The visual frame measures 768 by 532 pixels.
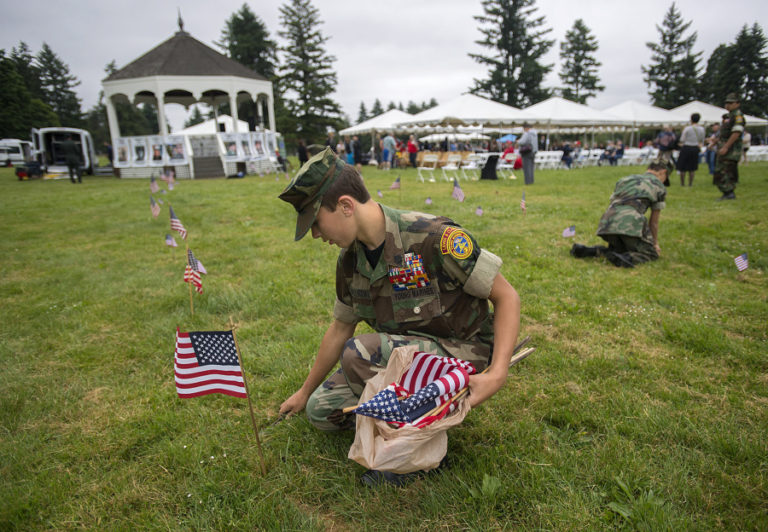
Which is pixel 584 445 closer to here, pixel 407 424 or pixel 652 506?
pixel 652 506

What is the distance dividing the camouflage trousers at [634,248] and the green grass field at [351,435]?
222mm

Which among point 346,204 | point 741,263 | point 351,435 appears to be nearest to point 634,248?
point 741,263

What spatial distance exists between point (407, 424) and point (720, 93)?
2847 inches

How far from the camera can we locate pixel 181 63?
898 inches

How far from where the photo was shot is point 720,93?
5450 centimetres

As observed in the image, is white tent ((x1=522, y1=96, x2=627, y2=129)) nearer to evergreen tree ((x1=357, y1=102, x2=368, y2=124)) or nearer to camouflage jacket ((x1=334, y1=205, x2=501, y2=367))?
camouflage jacket ((x1=334, y1=205, x2=501, y2=367))

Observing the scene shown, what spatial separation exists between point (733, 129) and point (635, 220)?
251 inches

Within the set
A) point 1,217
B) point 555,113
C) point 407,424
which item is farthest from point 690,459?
point 555,113

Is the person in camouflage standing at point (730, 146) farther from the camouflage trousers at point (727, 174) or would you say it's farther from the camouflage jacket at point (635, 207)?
the camouflage jacket at point (635, 207)

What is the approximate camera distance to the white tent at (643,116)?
26598 millimetres

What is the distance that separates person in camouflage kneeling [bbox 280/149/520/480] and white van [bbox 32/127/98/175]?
2900 centimetres

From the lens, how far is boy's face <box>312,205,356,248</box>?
6.29ft

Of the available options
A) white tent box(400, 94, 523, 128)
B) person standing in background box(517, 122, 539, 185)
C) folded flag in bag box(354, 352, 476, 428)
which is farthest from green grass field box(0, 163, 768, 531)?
white tent box(400, 94, 523, 128)

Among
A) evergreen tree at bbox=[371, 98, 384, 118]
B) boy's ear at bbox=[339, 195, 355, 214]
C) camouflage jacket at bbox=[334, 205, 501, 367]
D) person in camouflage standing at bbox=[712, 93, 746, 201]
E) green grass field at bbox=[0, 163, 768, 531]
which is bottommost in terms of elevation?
green grass field at bbox=[0, 163, 768, 531]
